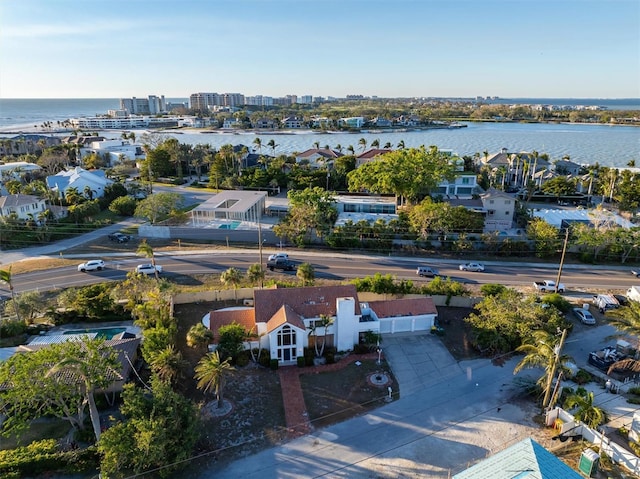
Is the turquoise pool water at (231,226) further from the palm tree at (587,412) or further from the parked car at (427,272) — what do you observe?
the palm tree at (587,412)

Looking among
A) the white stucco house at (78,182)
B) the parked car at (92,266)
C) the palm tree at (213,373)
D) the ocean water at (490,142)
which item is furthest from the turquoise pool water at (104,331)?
the ocean water at (490,142)

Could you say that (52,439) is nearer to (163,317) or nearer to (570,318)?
(163,317)

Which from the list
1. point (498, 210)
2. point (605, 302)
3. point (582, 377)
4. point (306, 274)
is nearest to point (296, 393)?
point (306, 274)

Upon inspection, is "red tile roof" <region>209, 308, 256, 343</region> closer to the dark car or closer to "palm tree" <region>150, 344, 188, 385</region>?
"palm tree" <region>150, 344, 188, 385</region>

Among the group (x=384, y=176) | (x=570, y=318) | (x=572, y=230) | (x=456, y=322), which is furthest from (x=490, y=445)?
(x=384, y=176)

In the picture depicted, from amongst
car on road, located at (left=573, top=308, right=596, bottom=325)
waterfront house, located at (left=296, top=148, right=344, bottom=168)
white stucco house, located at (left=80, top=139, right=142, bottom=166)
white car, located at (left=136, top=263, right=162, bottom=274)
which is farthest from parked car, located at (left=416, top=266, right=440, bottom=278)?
white stucco house, located at (left=80, top=139, right=142, bottom=166)
